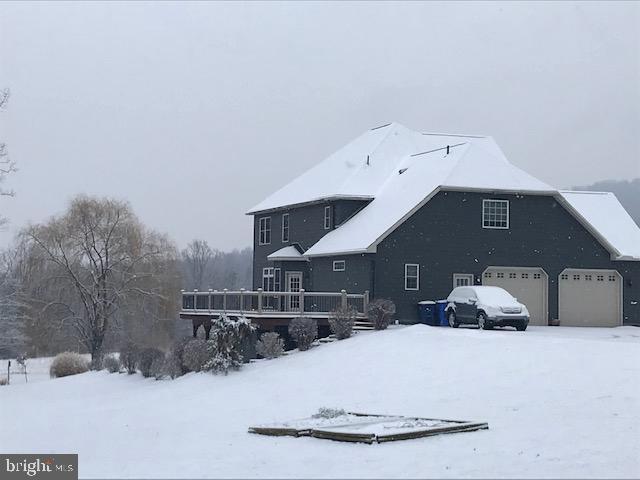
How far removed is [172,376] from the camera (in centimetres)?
3484

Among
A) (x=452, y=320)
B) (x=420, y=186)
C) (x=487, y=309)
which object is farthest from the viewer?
(x=420, y=186)

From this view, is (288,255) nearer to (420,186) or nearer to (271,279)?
(271,279)

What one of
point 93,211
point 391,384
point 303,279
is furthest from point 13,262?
point 391,384

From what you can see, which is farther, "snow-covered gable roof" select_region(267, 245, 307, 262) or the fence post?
"snow-covered gable roof" select_region(267, 245, 307, 262)

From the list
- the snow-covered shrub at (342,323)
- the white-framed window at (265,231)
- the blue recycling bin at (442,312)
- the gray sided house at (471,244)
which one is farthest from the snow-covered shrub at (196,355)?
the white-framed window at (265,231)

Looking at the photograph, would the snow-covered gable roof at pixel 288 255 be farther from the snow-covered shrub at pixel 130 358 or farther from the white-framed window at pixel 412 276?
the snow-covered shrub at pixel 130 358

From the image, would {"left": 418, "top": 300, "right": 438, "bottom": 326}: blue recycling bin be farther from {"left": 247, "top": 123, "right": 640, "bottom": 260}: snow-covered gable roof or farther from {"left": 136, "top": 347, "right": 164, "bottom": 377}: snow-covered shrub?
{"left": 136, "top": 347, "right": 164, "bottom": 377}: snow-covered shrub

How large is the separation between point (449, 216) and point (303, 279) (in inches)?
354

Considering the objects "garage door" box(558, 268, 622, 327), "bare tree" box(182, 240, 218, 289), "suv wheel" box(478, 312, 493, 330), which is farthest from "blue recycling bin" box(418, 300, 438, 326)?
"bare tree" box(182, 240, 218, 289)

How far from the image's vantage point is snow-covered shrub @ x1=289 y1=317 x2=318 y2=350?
110 ft

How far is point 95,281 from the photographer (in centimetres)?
6388

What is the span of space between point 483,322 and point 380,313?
12.1ft

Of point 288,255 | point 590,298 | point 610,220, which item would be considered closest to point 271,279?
point 288,255

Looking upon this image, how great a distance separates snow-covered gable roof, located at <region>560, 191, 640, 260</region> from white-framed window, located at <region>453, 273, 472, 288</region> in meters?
5.29
